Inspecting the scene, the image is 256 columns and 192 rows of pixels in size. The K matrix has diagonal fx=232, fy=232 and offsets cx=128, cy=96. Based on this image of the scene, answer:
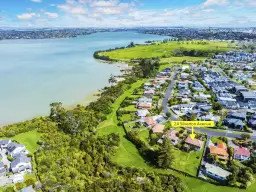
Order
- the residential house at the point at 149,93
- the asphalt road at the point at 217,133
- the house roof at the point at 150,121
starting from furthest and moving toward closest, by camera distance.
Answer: the residential house at the point at 149,93 → the house roof at the point at 150,121 → the asphalt road at the point at 217,133

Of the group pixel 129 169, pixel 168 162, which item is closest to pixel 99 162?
pixel 129 169

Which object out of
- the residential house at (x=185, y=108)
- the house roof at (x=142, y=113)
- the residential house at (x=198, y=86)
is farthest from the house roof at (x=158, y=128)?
the residential house at (x=198, y=86)

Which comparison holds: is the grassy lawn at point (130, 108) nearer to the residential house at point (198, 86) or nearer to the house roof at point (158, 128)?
the house roof at point (158, 128)

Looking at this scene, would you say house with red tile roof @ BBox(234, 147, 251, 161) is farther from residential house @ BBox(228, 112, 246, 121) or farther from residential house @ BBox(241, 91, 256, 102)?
residential house @ BBox(241, 91, 256, 102)

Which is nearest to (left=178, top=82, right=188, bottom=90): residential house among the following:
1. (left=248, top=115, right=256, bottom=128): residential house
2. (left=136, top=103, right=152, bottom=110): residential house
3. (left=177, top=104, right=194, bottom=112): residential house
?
(left=177, top=104, right=194, bottom=112): residential house

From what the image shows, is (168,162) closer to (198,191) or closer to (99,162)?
(198,191)

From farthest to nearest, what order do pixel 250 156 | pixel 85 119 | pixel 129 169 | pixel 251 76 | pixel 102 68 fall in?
1. pixel 102 68
2. pixel 251 76
3. pixel 85 119
4. pixel 250 156
5. pixel 129 169
